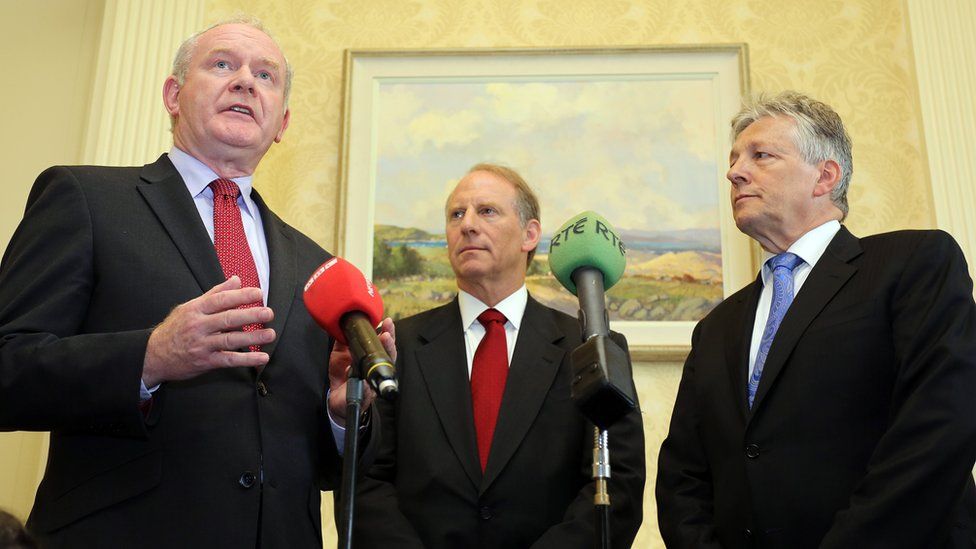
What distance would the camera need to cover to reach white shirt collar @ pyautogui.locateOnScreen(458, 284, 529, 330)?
10.1 ft

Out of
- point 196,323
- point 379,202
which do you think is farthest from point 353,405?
point 379,202

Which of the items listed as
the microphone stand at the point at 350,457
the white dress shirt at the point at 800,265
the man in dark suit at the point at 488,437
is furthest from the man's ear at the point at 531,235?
the microphone stand at the point at 350,457

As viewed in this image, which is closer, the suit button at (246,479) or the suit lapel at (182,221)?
the suit button at (246,479)

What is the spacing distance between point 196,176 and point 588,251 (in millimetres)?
968

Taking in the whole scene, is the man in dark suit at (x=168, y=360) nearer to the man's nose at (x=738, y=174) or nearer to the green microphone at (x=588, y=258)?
the green microphone at (x=588, y=258)

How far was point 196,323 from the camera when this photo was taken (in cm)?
167

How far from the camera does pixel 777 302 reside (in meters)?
2.58

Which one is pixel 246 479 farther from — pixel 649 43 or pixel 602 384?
pixel 649 43

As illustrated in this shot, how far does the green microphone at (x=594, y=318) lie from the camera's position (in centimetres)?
163

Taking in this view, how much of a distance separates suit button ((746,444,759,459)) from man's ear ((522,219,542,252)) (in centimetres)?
119

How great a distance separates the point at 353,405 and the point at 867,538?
1.17 metres

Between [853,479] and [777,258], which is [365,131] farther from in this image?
[853,479]

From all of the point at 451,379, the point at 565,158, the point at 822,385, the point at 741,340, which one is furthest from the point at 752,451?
the point at 565,158

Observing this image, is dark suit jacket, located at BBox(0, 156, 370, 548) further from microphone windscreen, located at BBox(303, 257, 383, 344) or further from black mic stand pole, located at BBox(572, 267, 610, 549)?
black mic stand pole, located at BBox(572, 267, 610, 549)
